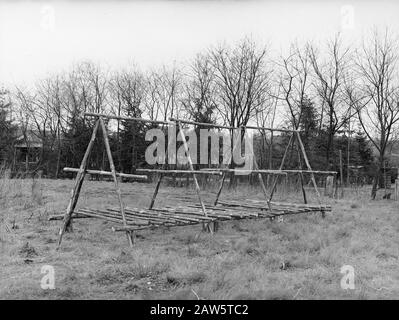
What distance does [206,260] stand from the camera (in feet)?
17.2

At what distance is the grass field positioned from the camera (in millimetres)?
4012

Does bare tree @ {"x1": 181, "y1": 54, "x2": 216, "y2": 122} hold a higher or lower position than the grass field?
higher

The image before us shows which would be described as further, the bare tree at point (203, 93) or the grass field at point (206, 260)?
the bare tree at point (203, 93)

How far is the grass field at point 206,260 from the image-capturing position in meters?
4.01

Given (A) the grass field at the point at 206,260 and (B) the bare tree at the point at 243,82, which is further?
(B) the bare tree at the point at 243,82

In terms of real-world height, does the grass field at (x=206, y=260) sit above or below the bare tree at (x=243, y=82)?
below

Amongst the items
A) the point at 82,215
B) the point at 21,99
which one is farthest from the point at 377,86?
the point at 21,99

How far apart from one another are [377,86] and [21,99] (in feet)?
95.1

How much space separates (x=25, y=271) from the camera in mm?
4746

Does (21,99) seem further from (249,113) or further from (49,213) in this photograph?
(49,213)

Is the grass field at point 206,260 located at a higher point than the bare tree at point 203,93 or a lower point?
lower

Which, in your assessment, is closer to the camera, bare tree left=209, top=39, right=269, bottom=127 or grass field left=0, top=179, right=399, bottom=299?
grass field left=0, top=179, right=399, bottom=299

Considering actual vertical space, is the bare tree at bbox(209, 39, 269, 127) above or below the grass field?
above

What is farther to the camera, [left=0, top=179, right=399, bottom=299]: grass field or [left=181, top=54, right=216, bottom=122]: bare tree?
[left=181, top=54, right=216, bottom=122]: bare tree
